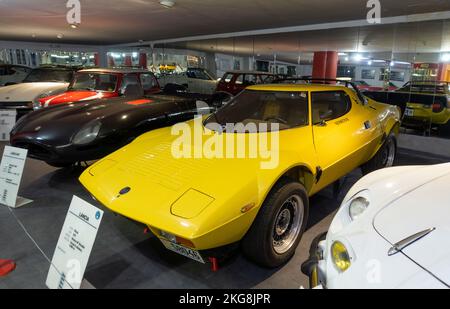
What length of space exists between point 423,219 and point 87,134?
3.25 metres

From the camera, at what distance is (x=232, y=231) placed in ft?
6.40

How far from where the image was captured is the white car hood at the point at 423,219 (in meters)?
1.27

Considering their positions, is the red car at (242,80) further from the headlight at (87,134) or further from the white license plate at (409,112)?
the headlight at (87,134)

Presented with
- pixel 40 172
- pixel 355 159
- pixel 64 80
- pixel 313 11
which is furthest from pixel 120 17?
pixel 355 159

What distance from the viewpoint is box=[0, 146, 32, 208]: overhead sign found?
3219 millimetres

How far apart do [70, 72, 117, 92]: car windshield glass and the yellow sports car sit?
324cm

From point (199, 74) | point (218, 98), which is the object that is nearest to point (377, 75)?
point (218, 98)

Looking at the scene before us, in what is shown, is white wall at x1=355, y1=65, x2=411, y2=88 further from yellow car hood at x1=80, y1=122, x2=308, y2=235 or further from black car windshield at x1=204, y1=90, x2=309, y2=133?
yellow car hood at x1=80, y1=122, x2=308, y2=235

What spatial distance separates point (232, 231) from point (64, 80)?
8.97 m

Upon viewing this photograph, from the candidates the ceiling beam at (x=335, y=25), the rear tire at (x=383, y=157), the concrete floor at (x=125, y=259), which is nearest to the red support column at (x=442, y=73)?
the ceiling beam at (x=335, y=25)

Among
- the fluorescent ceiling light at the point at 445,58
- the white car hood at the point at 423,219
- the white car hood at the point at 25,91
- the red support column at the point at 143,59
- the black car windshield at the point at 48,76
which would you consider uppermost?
the red support column at the point at 143,59

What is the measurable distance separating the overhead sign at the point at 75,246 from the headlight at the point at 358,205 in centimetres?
143

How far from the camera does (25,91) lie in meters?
7.82

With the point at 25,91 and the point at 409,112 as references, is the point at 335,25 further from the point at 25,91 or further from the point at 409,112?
the point at 25,91
